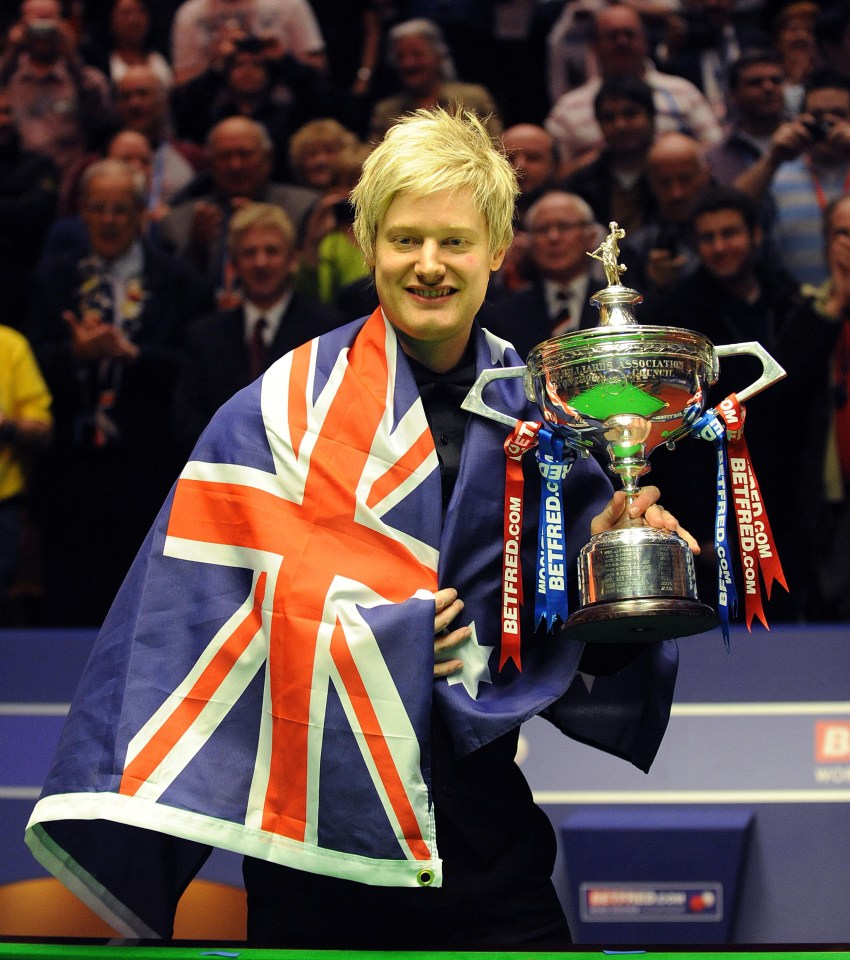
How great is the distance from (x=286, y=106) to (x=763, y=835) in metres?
3.12

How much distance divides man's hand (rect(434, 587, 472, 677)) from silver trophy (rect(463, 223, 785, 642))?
15cm

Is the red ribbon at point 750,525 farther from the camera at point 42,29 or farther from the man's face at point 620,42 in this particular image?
the camera at point 42,29

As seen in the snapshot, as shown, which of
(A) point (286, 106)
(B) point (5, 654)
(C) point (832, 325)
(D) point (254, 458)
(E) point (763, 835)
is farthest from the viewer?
(A) point (286, 106)

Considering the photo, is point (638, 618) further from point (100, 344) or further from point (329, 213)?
point (329, 213)

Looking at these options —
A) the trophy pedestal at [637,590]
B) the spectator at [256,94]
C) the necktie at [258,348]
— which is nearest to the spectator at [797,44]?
the spectator at [256,94]

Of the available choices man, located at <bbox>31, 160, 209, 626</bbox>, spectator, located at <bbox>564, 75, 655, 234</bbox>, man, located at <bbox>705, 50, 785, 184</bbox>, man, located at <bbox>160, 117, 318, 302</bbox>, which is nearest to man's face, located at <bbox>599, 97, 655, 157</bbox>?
spectator, located at <bbox>564, 75, 655, 234</bbox>

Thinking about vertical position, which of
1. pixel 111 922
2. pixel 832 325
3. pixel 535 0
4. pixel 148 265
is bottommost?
pixel 111 922

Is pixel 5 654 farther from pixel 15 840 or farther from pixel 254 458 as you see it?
pixel 254 458

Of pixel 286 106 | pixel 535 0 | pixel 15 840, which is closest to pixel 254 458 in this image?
pixel 15 840

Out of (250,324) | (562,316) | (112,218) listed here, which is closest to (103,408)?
(250,324)

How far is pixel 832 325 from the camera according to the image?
3.95 meters

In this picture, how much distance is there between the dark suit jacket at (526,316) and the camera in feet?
13.1

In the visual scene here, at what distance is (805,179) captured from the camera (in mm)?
4336

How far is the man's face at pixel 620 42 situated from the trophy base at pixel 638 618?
3375 mm
